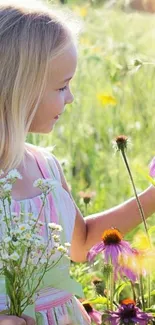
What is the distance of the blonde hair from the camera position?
1714 mm

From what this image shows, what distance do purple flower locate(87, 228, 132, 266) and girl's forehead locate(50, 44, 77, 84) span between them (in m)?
0.28

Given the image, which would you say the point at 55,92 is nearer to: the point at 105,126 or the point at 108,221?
the point at 108,221

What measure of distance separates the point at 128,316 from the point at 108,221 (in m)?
0.31

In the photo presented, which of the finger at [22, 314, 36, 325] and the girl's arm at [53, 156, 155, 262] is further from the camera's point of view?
the girl's arm at [53, 156, 155, 262]

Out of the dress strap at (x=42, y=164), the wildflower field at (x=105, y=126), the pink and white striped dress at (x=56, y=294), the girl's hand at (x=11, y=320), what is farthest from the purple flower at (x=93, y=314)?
the wildflower field at (x=105, y=126)

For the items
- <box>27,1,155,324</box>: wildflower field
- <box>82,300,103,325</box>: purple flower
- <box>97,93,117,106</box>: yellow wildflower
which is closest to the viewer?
<box>82,300,103,325</box>: purple flower

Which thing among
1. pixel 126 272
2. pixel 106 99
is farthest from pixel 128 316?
A: pixel 106 99

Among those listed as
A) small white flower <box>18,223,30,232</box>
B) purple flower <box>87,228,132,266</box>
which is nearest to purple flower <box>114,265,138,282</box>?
purple flower <box>87,228,132,266</box>

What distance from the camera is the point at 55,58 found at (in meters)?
1.74

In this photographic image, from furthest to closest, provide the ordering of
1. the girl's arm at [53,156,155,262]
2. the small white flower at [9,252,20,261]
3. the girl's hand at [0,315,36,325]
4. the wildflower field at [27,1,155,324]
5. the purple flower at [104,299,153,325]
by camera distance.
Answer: the wildflower field at [27,1,155,324], the girl's arm at [53,156,155,262], the purple flower at [104,299,153,325], the girl's hand at [0,315,36,325], the small white flower at [9,252,20,261]

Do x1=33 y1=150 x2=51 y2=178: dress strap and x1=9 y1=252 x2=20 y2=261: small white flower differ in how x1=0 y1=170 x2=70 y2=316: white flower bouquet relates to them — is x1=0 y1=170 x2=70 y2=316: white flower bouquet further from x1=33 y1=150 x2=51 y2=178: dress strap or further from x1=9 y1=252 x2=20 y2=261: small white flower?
x1=33 y1=150 x2=51 y2=178: dress strap

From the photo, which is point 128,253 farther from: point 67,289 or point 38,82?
point 38,82

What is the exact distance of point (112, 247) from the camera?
1741mm

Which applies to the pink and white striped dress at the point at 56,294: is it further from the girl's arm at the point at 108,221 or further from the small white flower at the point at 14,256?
the small white flower at the point at 14,256
